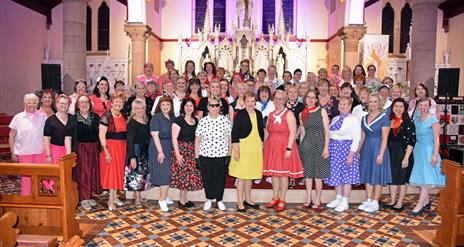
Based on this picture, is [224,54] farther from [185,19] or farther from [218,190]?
[218,190]

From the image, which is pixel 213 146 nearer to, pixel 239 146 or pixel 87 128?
pixel 239 146

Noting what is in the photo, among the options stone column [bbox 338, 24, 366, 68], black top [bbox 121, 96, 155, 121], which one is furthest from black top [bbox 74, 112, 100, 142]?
stone column [bbox 338, 24, 366, 68]

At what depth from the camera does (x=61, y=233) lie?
3.77 m

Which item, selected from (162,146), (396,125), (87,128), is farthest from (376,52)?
(87,128)

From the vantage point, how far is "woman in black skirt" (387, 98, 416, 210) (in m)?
5.16

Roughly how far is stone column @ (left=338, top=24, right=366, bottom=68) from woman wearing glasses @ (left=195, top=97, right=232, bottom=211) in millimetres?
9185

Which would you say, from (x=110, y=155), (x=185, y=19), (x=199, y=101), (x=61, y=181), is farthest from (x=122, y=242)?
(x=185, y=19)

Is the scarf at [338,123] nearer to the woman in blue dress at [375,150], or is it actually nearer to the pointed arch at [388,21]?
the woman in blue dress at [375,150]

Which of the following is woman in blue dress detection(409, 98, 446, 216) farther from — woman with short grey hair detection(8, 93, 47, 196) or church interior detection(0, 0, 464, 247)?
woman with short grey hair detection(8, 93, 47, 196)

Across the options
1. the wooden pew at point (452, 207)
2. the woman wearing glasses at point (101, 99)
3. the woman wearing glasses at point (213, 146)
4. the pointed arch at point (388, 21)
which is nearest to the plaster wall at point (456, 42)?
the pointed arch at point (388, 21)

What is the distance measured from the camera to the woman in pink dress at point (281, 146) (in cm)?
511

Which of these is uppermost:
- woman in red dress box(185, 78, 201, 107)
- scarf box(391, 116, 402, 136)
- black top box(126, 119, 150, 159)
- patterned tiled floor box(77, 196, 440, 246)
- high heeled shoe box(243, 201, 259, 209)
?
woman in red dress box(185, 78, 201, 107)

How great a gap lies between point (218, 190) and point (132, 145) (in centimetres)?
135

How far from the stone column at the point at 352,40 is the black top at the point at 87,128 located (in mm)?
10075
